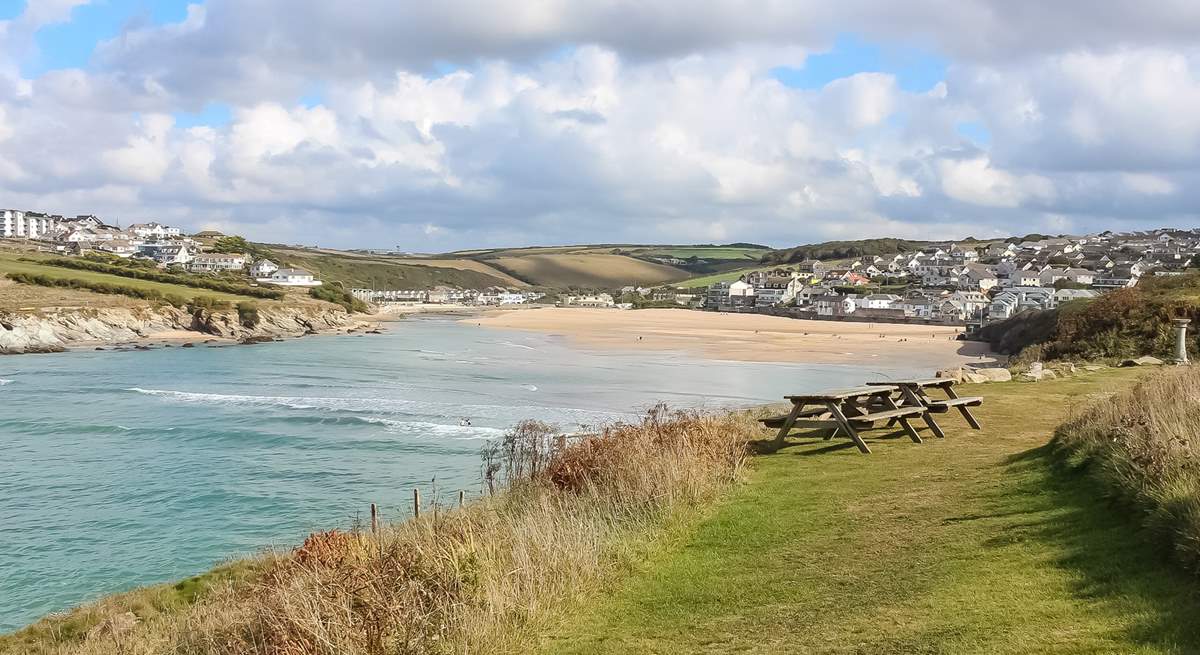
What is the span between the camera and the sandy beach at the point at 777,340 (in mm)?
52906

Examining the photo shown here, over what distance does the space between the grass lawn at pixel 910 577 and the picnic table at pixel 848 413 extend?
1824 millimetres

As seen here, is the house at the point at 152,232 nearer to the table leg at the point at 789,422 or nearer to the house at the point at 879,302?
the house at the point at 879,302

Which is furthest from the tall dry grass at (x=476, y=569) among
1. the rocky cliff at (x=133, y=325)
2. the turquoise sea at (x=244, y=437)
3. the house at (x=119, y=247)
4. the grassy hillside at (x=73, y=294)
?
the house at (x=119, y=247)

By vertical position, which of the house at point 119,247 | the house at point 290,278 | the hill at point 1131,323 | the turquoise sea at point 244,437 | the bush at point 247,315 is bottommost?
the turquoise sea at point 244,437

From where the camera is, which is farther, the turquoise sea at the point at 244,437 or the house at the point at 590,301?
Answer: the house at the point at 590,301

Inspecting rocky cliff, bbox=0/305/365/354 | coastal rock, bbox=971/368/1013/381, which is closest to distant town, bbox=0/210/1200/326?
rocky cliff, bbox=0/305/365/354

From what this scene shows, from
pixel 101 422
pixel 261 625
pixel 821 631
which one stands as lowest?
pixel 101 422

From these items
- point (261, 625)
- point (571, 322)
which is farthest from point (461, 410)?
point (571, 322)

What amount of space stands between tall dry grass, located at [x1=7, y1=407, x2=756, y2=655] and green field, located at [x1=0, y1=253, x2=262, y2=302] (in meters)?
81.0

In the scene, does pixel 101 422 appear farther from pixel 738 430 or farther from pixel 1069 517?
pixel 1069 517

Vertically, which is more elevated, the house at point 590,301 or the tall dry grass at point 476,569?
the house at point 590,301

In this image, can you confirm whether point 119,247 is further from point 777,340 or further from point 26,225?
point 777,340

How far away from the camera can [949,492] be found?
8.59 metres

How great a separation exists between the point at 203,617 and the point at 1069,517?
770cm
